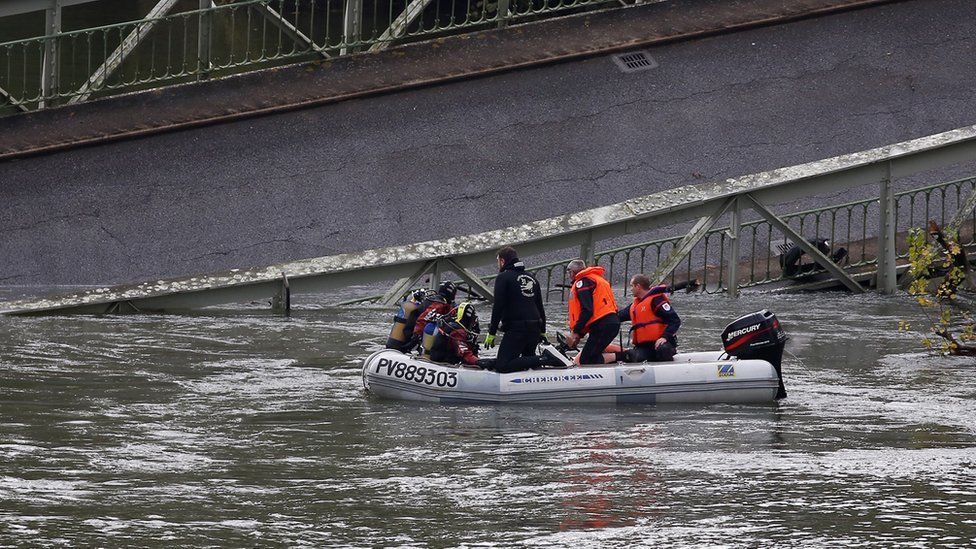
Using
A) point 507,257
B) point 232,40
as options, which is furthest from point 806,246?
point 232,40

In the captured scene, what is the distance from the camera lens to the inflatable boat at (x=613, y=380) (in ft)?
57.0

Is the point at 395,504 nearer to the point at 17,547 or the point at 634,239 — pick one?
the point at 17,547

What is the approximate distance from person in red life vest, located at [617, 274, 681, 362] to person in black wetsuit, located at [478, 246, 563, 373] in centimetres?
107

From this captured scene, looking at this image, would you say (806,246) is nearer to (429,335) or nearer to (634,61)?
(634,61)

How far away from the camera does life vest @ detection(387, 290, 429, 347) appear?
18.6 meters

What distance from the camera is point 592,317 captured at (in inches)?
710

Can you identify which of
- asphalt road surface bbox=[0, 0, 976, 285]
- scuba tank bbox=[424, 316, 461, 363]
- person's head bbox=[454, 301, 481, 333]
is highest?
asphalt road surface bbox=[0, 0, 976, 285]

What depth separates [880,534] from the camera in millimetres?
12148

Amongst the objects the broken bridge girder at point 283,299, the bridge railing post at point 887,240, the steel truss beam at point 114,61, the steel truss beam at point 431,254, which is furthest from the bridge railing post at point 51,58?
the bridge railing post at point 887,240

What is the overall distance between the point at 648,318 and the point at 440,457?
4.47m

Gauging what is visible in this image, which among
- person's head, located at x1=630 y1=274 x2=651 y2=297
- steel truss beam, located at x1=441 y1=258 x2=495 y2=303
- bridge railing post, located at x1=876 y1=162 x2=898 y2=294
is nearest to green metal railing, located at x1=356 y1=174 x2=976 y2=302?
bridge railing post, located at x1=876 y1=162 x2=898 y2=294

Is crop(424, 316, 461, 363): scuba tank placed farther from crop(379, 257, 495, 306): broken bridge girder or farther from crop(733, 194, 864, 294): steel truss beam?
crop(733, 194, 864, 294): steel truss beam

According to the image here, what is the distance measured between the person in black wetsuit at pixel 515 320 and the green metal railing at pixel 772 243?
7.44 metres

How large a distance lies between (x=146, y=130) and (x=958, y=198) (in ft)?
42.1
